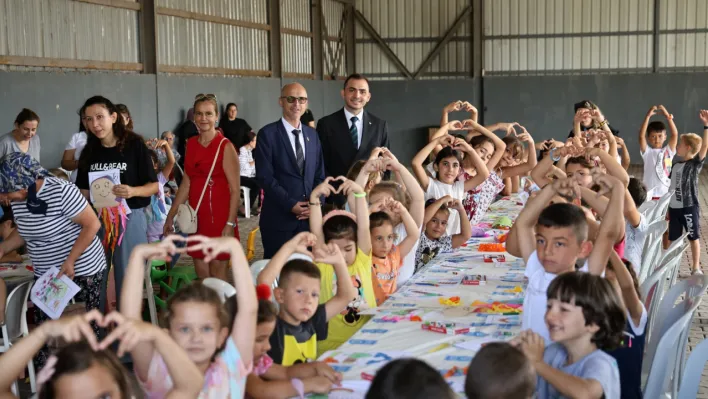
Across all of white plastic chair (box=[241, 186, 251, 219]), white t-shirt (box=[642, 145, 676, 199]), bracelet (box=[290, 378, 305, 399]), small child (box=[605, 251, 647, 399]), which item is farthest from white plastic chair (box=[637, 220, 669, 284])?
white plastic chair (box=[241, 186, 251, 219])

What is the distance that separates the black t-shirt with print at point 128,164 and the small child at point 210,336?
278cm

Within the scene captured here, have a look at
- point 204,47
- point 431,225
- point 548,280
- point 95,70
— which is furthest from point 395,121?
point 548,280

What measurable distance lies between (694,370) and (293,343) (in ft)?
4.69

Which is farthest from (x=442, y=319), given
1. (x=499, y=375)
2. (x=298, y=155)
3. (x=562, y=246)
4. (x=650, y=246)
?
(x=298, y=155)

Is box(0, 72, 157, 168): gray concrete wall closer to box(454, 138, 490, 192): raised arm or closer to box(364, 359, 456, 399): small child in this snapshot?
box(454, 138, 490, 192): raised arm

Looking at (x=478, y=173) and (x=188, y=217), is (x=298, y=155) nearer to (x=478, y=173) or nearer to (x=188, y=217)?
(x=188, y=217)

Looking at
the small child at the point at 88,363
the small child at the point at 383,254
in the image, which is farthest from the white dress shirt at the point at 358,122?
the small child at the point at 88,363

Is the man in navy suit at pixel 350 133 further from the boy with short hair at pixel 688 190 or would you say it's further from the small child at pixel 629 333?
the boy with short hair at pixel 688 190

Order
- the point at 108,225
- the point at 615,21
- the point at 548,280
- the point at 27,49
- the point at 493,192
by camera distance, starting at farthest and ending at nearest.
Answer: the point at 615,21
the point at 27,49
the point at 493,192
the point at 108,225
the point at 548,280

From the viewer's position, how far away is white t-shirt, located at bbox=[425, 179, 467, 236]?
6.22 metres

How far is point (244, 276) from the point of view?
2645 mm

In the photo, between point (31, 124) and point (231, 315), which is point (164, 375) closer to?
point (231, 315)

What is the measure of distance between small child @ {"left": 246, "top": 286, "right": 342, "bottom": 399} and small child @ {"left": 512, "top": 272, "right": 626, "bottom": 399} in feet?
2.12

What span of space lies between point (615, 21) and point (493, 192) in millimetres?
13842
